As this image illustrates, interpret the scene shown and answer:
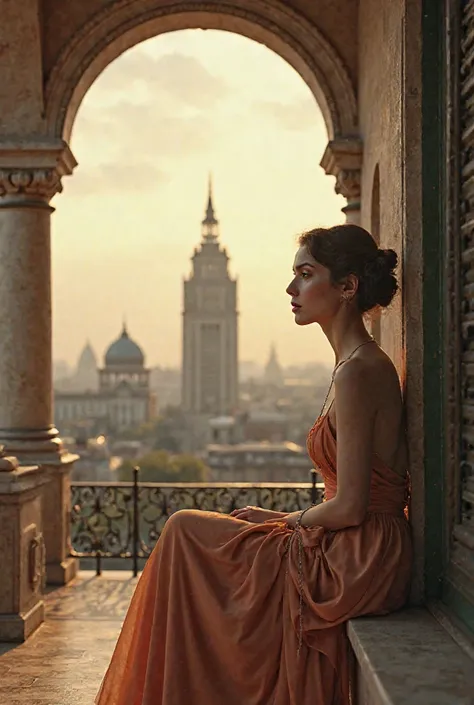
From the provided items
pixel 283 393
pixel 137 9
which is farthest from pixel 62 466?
pixel 283 393

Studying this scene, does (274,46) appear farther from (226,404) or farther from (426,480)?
(226,404)

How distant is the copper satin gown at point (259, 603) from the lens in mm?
3213

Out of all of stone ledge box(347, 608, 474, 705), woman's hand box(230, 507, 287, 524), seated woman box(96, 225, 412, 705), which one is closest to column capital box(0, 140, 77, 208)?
seated woman box(96, 225, 412, 705)

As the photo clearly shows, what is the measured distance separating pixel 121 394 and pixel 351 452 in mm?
124395

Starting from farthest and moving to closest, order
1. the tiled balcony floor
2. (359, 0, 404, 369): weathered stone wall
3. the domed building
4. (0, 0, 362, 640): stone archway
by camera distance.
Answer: the domed building, (0, 0, 362, 640): stone archway, the tiled balcony floor, (359, 0, 404, 369): weathered stone wall

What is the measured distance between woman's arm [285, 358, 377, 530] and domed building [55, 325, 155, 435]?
395 ft

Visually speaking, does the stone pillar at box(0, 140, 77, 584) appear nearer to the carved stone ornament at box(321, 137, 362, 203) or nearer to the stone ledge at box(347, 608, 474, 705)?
the carved stone ornament at box(321, 137, 362, 203)

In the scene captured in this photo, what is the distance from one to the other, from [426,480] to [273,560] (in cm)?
58

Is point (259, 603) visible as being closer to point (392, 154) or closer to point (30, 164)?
point (392, 154)

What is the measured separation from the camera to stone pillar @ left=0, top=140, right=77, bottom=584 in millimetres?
7535

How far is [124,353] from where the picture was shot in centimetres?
12862

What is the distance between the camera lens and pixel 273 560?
3295 mm

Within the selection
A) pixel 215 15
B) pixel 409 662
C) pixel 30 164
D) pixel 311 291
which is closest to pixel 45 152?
pixel 30 164

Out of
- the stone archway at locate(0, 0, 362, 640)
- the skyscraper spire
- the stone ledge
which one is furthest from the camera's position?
the skyscraper spire
